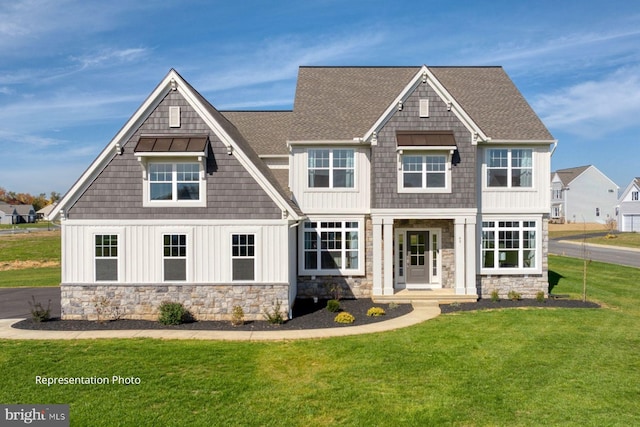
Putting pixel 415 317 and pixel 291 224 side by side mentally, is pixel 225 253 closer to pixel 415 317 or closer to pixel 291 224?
pixel 291 224

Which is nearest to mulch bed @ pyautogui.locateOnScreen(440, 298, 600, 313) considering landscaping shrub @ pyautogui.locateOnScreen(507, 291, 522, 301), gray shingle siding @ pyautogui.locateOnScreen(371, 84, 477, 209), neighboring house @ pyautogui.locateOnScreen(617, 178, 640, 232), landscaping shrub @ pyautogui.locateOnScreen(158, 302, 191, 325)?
landscaping shrub @ pyautogui.locateOnScreen(507, 291, 522, 301)

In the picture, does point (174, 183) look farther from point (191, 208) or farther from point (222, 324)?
point (222, 324)

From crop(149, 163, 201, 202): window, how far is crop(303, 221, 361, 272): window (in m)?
5.22

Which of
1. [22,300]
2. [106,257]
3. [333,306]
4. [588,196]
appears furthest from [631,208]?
[22,300]

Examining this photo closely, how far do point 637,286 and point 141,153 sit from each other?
23599mm

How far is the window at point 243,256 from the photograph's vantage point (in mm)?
14195

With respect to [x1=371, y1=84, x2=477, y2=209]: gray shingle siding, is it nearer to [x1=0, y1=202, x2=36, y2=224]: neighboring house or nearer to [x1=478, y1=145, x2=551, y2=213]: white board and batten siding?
[x1=478, y1=145, x2=551, y2=213]: white board and batten siding

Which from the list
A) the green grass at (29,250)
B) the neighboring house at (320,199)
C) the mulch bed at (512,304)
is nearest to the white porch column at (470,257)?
the neighboring house at (320,199)

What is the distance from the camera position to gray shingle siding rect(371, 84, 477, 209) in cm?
1659

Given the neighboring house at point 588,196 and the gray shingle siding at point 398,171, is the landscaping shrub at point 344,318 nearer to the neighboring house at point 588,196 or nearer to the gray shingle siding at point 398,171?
the gray shingle siding at point 398,171

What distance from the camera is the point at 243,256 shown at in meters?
14.2

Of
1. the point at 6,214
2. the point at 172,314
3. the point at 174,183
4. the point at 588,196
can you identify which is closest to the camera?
the point at 172,314

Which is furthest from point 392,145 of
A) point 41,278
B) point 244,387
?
point 41,278

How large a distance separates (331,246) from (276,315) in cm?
481
